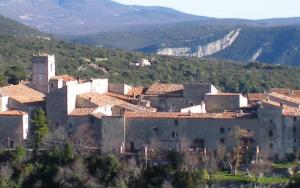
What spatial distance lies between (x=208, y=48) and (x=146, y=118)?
87.7 metres

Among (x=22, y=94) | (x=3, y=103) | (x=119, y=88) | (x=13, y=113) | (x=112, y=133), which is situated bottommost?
(x=112, y=133)

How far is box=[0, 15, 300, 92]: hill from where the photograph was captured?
66000mm

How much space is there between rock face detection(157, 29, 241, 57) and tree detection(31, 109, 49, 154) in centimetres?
8245

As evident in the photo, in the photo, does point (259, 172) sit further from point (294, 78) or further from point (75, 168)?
point (294, 78)

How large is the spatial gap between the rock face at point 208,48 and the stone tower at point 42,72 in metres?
76.7

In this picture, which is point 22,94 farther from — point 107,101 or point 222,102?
point 222,102

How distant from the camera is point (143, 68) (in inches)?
2879

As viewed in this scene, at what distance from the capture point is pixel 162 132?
4247 centimetres

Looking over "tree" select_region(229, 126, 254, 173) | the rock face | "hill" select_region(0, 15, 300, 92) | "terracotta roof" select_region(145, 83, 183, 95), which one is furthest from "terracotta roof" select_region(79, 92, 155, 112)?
the rock face

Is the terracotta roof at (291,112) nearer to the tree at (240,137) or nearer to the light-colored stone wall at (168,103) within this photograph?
the tree at (240,137)

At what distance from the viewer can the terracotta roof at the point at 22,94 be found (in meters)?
45.9

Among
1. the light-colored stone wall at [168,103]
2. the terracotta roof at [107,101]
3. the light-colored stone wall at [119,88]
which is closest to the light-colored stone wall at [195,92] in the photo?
the light-colored stone wall at [168,103]

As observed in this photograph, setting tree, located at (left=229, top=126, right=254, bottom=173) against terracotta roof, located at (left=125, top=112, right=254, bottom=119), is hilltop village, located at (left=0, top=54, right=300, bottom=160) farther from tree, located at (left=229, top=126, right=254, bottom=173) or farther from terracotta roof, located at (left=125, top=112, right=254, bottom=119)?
tree, located at (left=229, top=126, right=254, bottom=173)

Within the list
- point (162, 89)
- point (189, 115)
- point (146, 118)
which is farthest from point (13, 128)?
point (162, 89)
